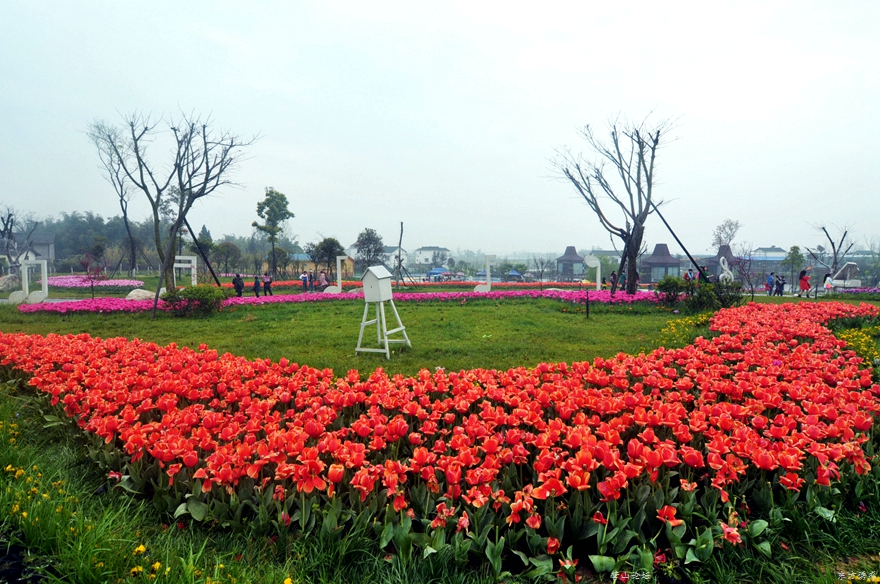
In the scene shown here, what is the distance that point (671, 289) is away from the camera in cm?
1230

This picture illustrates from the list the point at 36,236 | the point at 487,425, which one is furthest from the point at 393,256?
the point at 487,425

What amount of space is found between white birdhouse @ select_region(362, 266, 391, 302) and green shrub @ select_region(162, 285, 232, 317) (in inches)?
283

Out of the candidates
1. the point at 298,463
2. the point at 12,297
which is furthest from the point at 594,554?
the point at 12,297

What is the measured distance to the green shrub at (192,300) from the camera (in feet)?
38.4

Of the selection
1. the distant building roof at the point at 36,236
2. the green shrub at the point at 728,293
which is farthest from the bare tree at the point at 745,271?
the distant building roof at the point at 36,236

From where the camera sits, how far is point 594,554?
197 cm

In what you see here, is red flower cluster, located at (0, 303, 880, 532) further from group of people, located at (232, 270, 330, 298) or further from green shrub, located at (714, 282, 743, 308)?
group of people, located at (232, 270, 330, 298)

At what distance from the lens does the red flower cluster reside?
210cm

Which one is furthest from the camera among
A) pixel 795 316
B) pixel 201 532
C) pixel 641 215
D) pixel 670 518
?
pixel 641 215

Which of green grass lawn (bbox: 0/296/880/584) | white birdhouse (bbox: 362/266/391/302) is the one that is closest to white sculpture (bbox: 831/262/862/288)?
white birdhouse (bbox: 362/266/391/302)

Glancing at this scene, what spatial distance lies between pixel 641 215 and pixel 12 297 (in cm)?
2069

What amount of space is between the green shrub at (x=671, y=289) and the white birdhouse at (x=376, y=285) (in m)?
A: 8.70

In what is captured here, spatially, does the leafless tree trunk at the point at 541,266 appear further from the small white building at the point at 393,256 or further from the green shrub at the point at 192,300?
the green shrub at the point at 192,300

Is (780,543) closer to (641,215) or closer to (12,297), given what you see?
(641,215)
